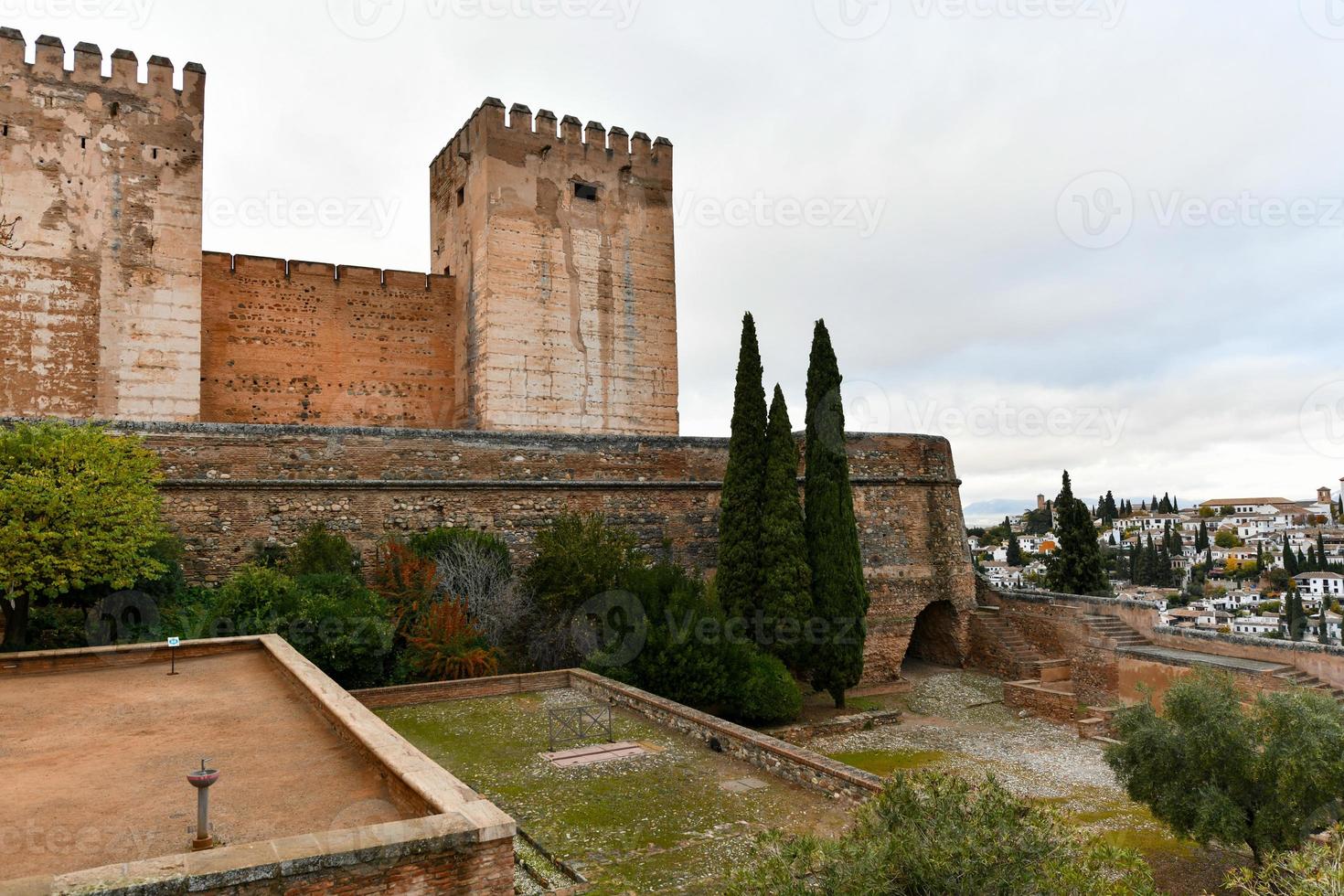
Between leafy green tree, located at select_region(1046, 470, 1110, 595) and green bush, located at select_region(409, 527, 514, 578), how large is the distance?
13898mm

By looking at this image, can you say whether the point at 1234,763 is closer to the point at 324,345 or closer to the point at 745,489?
the point at 745,489

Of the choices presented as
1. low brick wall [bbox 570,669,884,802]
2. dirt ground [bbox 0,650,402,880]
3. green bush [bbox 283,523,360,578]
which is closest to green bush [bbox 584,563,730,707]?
low brick wall [bbox 570,669,884,802]

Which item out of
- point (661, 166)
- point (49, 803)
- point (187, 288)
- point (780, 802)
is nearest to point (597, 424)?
point (661, 166)

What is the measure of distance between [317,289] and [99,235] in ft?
13.0

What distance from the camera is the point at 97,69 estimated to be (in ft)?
51.4

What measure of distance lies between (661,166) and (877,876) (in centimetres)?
1933

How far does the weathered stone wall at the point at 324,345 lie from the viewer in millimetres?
17375

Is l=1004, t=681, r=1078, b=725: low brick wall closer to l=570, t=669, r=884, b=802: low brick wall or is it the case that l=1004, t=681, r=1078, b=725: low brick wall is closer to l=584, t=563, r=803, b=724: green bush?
l=584, t=563, r=803, b=724: green bush

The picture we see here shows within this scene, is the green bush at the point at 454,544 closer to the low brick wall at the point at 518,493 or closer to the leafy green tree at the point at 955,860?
the low brick wall at the point at 518,493

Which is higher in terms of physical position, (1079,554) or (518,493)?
(518,493)

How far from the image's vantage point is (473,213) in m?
18.9

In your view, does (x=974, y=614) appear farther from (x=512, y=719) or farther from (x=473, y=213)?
(x=473, y=213)

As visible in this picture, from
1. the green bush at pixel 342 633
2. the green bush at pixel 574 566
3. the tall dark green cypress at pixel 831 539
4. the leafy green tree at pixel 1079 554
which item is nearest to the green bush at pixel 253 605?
the green bush at pixel 342 633

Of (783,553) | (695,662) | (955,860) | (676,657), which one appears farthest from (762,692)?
(955,860)
